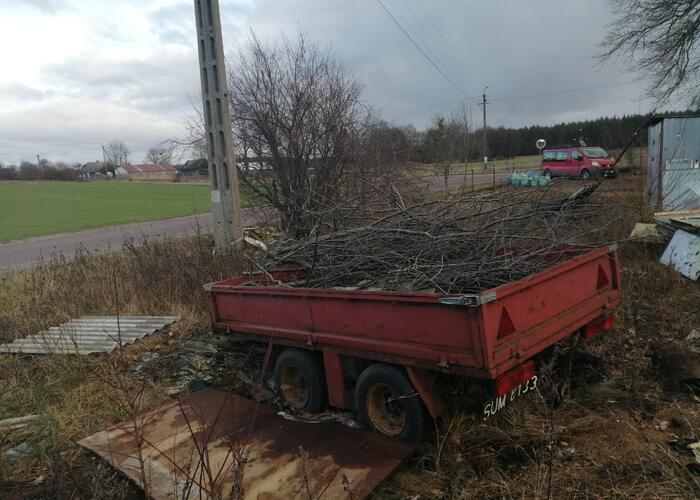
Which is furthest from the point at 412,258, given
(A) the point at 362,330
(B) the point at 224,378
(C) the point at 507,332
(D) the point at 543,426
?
(B) the point at 224,378

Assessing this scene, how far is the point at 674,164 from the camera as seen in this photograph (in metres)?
11.3

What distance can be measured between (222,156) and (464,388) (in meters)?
7.26

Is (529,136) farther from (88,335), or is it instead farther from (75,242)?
(88,335)

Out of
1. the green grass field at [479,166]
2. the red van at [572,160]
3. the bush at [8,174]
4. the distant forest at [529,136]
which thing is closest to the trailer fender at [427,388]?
the green grass field at [479,166]

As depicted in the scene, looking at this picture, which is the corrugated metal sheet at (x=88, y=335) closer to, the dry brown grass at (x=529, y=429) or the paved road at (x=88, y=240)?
the dry brown grass at (x=529, y=429)

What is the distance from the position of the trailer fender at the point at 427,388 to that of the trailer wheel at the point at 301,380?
1056 millimetres

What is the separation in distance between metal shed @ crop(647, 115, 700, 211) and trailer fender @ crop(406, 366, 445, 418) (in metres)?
9.24

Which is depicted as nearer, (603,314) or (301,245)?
(603,314)

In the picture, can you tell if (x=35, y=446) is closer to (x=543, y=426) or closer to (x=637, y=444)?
(x=543, y=426)

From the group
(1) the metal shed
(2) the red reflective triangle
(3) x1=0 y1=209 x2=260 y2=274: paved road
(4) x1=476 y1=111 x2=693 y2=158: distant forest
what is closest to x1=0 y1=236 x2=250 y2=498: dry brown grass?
(2) the red reflective triangle

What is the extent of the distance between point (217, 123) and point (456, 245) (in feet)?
21.6

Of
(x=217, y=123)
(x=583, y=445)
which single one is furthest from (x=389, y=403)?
(x=217, y=123)

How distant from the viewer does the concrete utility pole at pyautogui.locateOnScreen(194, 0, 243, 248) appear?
30.4ft

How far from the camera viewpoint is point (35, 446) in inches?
160
